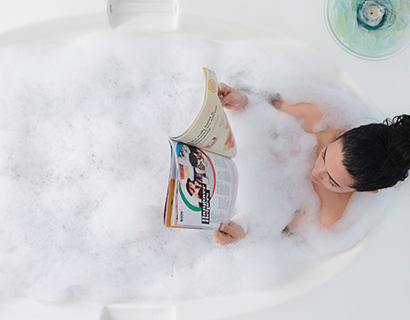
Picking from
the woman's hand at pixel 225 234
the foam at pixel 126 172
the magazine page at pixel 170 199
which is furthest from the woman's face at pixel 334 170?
the magazine page at pixel 170 199

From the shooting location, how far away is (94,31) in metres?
0.92

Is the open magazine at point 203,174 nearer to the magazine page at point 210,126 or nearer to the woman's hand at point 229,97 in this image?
the magazine page at point 210,126

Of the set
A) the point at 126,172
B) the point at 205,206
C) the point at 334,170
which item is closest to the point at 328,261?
the point at 334,170

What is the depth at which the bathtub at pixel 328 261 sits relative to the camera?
87 cm

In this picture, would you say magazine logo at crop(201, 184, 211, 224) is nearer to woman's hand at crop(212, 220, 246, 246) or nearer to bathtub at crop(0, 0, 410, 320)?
woman's hand at crop(212, 220, 246, 246)

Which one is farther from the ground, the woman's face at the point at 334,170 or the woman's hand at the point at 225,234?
the woman's face at the point at 334,170

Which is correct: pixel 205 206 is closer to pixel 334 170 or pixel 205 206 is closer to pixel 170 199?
pixel 170 199

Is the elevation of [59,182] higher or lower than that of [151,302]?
higher

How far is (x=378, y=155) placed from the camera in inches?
25.3

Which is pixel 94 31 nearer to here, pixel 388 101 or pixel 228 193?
pixel 228 193

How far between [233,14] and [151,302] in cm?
91

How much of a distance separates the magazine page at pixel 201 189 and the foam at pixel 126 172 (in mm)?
247

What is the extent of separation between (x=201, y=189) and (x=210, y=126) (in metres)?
0.13

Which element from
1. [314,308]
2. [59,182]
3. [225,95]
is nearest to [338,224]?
[314,308]
